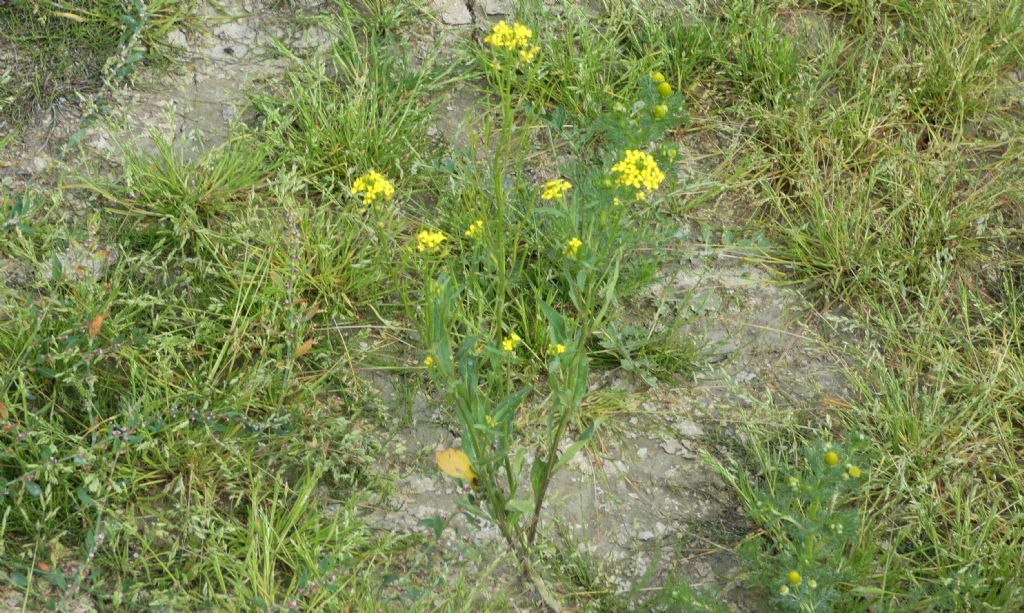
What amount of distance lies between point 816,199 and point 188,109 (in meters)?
2.02

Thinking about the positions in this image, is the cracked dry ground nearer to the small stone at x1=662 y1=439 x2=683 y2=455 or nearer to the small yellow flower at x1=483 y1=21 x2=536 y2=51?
the small stone at x1=662 y1=439 x2=683 y2=455

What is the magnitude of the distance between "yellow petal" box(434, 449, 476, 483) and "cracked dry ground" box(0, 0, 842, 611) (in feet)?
0.30

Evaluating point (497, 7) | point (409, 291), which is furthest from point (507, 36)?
point (497, 7)

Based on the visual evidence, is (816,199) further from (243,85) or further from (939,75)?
(243,85)

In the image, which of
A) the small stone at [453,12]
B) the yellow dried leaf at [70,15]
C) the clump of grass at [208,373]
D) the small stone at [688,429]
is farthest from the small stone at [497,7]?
the small stone at [688,429]

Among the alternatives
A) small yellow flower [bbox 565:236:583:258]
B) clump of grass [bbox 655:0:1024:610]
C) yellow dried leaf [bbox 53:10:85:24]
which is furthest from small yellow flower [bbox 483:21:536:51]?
yellow dried leaf [bbox 53:10:85:24]

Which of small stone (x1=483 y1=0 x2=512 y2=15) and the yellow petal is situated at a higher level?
small stone (x1=483 y1=0 x2=512 y2=15)

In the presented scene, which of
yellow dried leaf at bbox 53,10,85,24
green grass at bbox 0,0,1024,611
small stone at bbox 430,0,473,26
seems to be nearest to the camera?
green grass at bbox 0,0,1024,611

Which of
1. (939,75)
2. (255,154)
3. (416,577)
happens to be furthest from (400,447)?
(939,75)

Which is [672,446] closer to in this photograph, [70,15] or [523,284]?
[523,284]

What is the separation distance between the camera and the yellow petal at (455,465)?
94.5 inches

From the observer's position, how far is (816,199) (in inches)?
122

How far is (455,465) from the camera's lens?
8.08 feet

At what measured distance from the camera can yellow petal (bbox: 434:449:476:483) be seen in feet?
7.88
